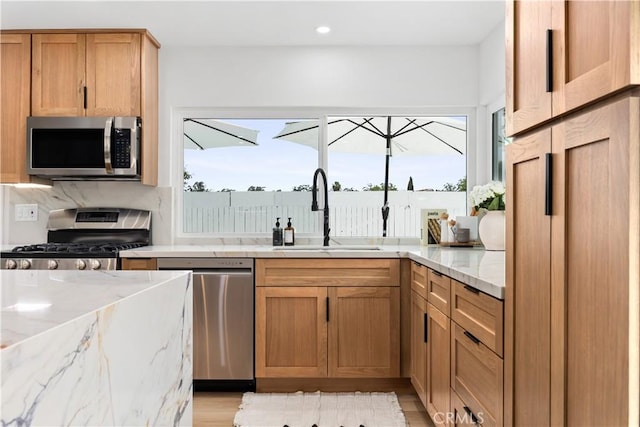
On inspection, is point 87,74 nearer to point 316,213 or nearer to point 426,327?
point 316,213

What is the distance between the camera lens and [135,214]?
3.54 meters

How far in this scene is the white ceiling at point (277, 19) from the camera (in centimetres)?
287

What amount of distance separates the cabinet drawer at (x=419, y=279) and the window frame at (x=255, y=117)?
3.28ft

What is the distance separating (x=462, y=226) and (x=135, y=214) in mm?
2357

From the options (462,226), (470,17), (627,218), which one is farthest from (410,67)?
(627,218)

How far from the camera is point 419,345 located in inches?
105

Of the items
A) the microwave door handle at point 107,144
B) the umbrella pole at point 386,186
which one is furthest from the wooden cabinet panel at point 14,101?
the umbrella pole at point 386,186

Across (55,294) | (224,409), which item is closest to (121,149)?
(224,409)

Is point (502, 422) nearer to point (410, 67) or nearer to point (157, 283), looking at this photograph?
point (157, 283)

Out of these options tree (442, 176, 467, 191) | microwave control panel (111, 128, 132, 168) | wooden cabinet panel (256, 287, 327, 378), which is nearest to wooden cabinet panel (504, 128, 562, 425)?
wooden cabinet panel (256, 287, 327, 378)

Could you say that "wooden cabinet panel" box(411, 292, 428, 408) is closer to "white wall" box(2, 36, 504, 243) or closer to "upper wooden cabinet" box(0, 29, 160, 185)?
"white wall" box(2, 36, 504, 243)

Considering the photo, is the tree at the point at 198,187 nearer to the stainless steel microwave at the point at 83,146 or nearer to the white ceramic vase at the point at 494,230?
the stainless steel microwave at the point at 83,146

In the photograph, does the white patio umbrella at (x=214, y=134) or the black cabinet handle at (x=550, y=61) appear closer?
the black cabinet handle at (x=550, y=61)

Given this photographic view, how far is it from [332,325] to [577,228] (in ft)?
6.83
